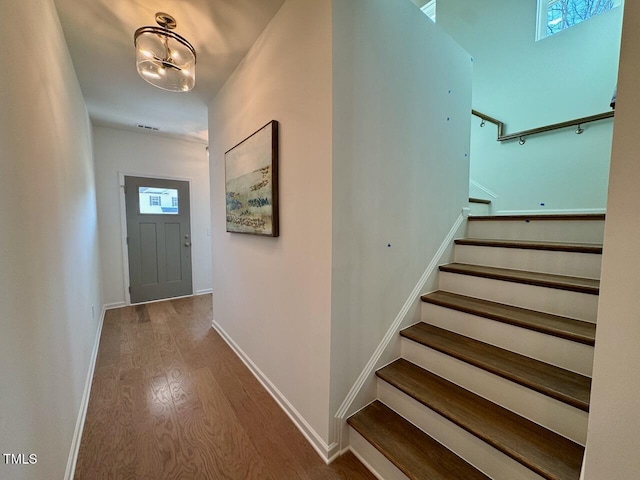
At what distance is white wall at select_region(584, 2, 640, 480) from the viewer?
639mm

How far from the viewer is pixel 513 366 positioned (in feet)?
4.33

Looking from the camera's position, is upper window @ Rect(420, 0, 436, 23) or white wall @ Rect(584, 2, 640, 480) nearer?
white wall @ Rect(584, 2, 640, 480)

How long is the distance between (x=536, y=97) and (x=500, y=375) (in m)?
3.14

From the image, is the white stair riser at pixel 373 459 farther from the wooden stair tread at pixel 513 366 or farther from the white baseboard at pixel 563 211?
the white baseboard at pixel 563 211

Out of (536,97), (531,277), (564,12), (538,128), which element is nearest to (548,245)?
(531,277)

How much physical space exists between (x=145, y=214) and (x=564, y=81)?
18.7 ft

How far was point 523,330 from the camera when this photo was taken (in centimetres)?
142

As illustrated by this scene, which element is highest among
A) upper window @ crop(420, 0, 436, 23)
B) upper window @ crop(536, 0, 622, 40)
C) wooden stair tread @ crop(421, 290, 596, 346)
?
upper window @ crop(420, 0, 436, 23)

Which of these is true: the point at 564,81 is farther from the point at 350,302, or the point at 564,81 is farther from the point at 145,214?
the point at 145,214

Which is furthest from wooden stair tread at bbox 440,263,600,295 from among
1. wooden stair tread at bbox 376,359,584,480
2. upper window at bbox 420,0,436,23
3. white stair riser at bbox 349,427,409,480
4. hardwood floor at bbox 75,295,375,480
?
upper window at bbox 420,0,436,23

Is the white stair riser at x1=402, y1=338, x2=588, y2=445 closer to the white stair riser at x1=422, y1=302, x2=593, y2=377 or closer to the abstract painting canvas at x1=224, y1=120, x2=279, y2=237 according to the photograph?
Result: the white stair riser at x1=422, y1=302, x2=593, y2=377

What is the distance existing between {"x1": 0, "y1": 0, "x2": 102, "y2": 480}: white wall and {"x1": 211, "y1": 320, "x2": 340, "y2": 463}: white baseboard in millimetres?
1129

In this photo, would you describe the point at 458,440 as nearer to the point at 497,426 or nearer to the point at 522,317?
the point at 497,426

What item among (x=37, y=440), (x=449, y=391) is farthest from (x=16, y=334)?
(x=449, y=391)
